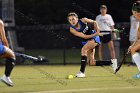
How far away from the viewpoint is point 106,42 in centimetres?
1648

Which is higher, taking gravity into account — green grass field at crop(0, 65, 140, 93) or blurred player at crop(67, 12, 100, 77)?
blurred player at crop(67, 12, 100, 77)

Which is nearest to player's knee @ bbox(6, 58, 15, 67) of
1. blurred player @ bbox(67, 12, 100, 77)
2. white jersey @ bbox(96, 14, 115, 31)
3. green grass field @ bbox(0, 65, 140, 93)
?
green grass field @ bbox(0, 65, 140, 93)

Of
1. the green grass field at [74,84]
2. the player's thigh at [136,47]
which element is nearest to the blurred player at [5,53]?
the green grass field at [74,84]

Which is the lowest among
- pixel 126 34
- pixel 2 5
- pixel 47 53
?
pixel 47 53

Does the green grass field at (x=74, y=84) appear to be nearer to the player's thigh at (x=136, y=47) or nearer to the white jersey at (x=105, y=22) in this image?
the player's thigh at (x=136, y=47)

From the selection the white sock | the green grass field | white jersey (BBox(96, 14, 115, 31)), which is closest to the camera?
the green grass field

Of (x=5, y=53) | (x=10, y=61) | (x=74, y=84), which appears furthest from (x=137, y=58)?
(x=5, y=53)

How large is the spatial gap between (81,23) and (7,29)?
7119 mm

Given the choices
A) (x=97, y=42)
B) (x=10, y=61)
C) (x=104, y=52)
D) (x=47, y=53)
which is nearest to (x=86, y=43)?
(x=97, y=42)

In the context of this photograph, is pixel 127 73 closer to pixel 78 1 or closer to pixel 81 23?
pixel 81 23

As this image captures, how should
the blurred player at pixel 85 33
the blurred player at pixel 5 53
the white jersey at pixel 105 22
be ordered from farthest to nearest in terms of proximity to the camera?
the white jersey at pixel 105 22 → the blurred player at pixel 85 33 → the blurred player at pixel 5 53

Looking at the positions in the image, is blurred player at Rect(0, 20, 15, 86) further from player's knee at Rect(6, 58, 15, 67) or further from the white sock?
the white sock

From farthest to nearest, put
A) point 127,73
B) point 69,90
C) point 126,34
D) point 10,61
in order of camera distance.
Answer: point 126,34, point 127,73, point 10,61, point 69,90

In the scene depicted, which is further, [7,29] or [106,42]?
[7,29]
